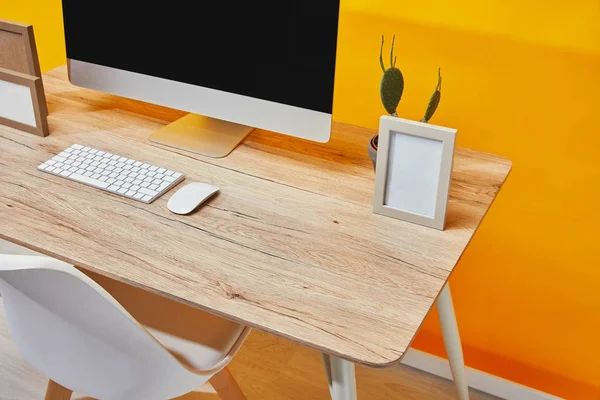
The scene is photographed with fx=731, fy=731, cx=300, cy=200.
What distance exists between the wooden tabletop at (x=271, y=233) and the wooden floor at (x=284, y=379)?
2.28ft

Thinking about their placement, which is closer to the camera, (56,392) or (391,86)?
(391,86)

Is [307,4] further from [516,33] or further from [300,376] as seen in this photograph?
[300,376]

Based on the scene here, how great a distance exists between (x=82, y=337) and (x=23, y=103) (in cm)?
61

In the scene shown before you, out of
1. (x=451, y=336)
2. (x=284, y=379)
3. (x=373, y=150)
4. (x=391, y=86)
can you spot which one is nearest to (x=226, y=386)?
(x=284, y=379)

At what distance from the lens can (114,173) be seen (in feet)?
4.47

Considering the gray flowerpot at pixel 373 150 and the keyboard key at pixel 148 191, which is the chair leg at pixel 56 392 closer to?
the keyboard key at pixel 148 191

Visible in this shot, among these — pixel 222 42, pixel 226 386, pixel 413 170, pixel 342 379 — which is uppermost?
pixel 222 42

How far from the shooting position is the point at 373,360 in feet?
3.12

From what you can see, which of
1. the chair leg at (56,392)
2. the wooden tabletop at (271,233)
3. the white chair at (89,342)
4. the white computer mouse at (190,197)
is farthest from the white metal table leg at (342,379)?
the chair leg at (56,392)

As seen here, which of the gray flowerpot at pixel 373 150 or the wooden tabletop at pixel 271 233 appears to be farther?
the gray flowerpot at pixel 373 150

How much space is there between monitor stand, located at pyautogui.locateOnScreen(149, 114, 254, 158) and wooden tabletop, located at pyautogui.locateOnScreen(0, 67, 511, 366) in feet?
0.08

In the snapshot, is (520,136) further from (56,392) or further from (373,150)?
(56,392)

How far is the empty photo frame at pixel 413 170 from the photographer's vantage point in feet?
3.83

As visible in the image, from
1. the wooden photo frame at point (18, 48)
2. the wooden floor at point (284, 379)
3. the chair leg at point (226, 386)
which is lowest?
the wooden floor at point (284, 379)
